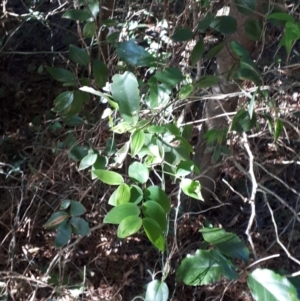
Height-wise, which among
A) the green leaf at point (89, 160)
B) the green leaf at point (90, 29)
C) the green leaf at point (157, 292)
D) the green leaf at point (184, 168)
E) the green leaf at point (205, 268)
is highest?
the green leaf at point (90, 29)

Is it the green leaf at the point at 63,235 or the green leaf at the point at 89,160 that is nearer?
the green leaf at the point at 89,160

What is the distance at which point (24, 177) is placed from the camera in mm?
2221

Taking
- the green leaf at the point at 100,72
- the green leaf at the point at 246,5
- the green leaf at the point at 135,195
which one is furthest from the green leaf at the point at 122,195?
the green leaf at the point at 246,5

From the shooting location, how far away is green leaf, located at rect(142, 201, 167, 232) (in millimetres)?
1117

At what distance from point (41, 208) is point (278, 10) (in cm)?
131

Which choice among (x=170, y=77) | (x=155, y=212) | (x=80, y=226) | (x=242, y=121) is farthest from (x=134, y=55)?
(x=80, y=226)

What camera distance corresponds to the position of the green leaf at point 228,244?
48.3 inches

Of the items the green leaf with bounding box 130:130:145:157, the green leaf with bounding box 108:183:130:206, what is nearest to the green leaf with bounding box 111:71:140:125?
the green leaf with bounding box 130:130:145:157

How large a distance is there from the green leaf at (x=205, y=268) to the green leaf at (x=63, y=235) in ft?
1.62

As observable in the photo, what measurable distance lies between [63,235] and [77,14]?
676mm

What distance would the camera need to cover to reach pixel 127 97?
1184mm

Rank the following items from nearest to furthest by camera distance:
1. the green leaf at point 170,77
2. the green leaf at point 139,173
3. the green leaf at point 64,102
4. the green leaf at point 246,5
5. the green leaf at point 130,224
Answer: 1. the green leaf at point 130,224
2. the green leaf at point 139,173
3. the green leaf at point 170,77
4. the green leaf at point 246,5
5. the green leaf at point 64,102

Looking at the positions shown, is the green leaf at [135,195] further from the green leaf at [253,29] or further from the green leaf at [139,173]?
the green leaf at [253,29]

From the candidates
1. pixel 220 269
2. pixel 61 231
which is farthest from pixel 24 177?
pixel 220 269
